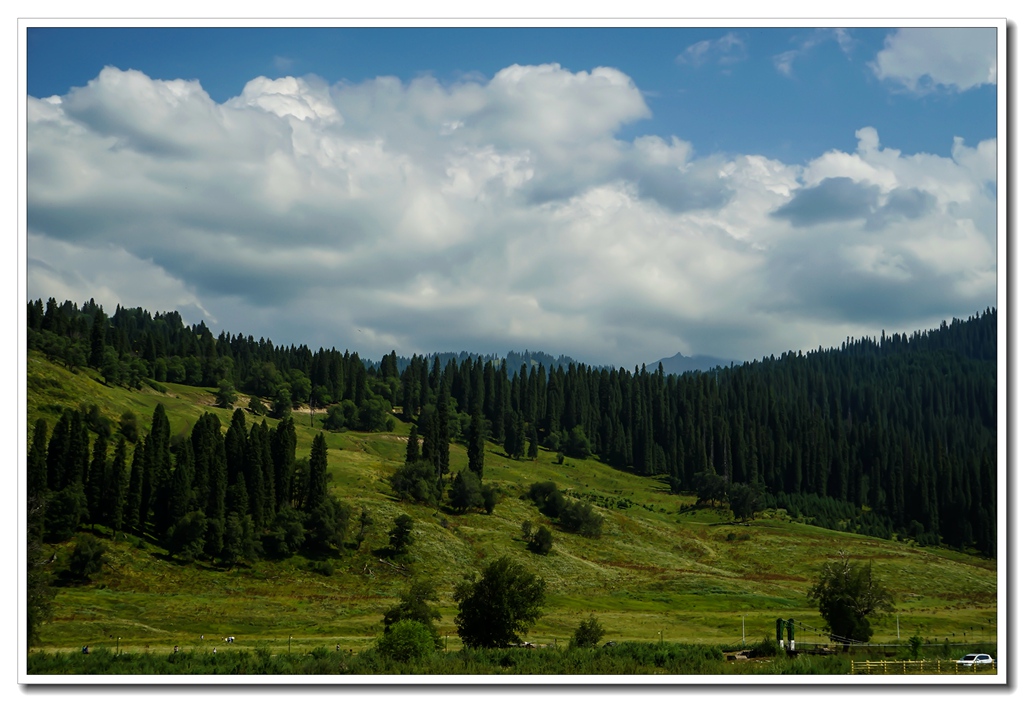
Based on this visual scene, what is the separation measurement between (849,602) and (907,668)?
27.1 metres

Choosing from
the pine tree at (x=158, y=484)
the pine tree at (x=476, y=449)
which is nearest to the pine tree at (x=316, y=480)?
the pine tree at (x=158, y=484)

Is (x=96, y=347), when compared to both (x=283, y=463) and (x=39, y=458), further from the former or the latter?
(x=39, y=458)

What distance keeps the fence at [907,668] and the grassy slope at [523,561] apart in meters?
29.6

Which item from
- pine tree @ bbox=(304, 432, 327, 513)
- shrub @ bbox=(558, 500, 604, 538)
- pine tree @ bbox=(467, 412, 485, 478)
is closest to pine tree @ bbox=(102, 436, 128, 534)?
pine tree @ bbox=(304, 432, 327, 513)

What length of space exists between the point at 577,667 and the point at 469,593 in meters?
Result: 21.6

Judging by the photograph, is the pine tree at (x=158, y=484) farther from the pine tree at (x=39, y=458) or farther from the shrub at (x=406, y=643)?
the shrub at (x=406, y=643)

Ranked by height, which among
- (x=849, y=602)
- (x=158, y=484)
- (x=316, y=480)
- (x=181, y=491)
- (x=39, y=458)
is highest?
(x=39, y=458)

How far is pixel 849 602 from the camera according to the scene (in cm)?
6762

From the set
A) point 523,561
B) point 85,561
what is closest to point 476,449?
point 523,561

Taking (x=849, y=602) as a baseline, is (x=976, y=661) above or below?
above

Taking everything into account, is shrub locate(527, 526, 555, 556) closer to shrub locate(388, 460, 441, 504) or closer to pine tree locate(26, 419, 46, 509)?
shrub locate(388, 460, 441, 504)

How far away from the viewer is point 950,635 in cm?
7938
